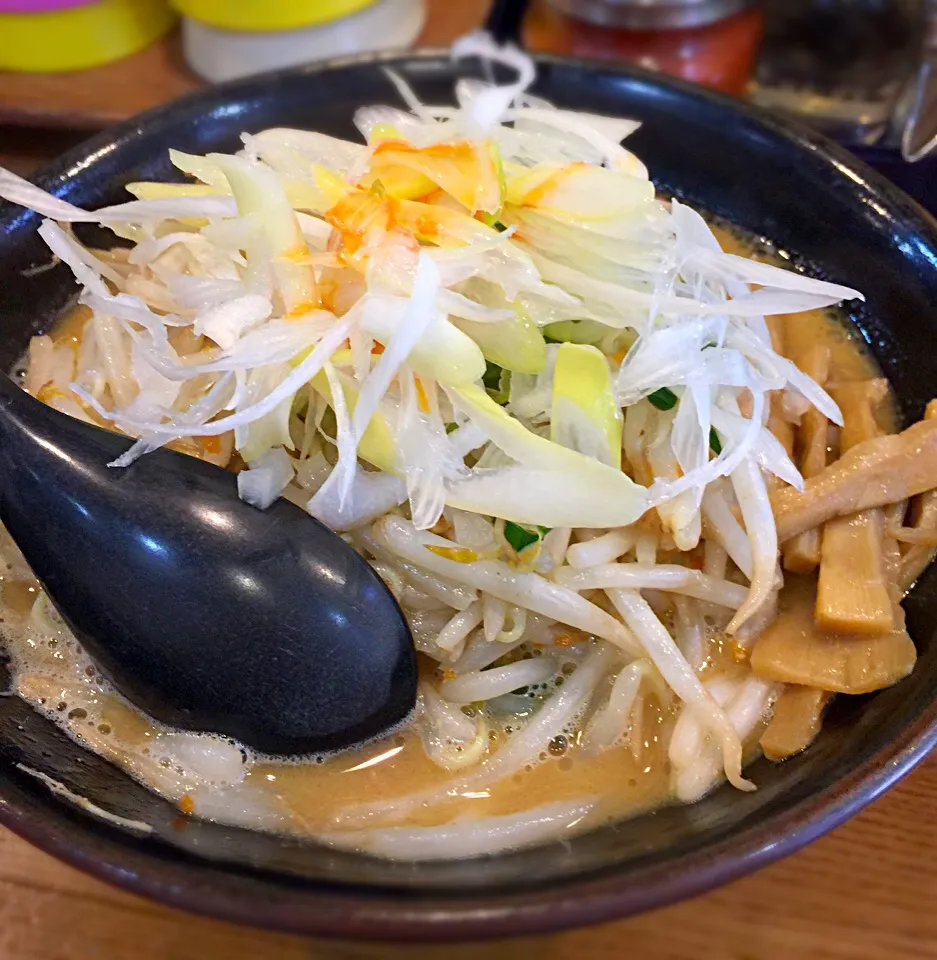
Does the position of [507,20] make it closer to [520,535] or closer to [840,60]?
[840,60]

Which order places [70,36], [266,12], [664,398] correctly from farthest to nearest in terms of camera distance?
[70,36] < [266,12] < [664,398]

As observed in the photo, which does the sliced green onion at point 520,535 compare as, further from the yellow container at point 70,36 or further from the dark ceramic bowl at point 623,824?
the yellow container at point 70,36

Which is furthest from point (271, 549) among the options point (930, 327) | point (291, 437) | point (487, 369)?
point (930, 327)

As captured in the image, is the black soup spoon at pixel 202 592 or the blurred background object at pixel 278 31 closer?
the black soup spoon at pixel 202 592

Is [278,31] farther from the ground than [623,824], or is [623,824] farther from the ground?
[278,31]

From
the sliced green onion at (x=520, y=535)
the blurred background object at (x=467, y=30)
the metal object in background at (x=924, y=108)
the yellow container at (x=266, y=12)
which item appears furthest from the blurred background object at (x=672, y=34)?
the sliced green onion at (x=520, y=535)

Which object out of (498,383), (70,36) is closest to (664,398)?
(498,383)
